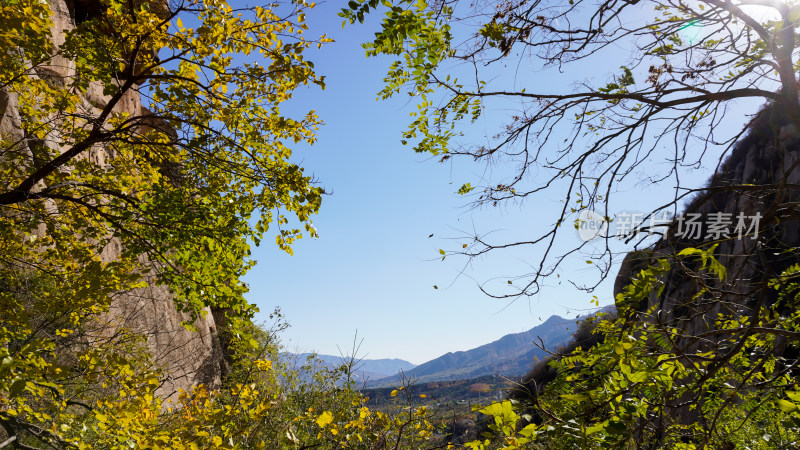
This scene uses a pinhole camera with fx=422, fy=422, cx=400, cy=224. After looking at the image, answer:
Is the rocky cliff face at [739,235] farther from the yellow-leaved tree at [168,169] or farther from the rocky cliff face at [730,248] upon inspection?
the yellow-leaved tree at [168,169]

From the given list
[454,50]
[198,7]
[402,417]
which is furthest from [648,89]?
[198,7]

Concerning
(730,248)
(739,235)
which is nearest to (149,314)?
(730,248)

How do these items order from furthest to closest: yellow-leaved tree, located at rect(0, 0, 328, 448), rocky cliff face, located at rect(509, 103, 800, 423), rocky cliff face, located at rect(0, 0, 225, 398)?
rocky cliff face, located at rect(0, 0, 225, 398) → yellow-leaved tree, located at rect(0, 0, 328, 448) → rocky cliff face, located at rect(509, 103, 800, 423)

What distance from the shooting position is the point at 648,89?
10.4ft

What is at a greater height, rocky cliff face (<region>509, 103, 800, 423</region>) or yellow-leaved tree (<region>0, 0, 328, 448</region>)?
yellow-leaved tree (<region>0, 0, 328, 448</region>)

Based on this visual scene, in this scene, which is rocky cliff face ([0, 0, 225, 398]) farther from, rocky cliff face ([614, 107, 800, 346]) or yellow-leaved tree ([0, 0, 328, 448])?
rocky cliff face ([614, 107, 800, 346])

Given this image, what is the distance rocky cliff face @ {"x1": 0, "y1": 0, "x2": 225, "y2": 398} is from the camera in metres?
9.79

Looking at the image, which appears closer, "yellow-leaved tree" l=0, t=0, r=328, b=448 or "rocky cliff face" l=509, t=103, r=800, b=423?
"rocky cliff face" l=509, t=103, r=800, b=423

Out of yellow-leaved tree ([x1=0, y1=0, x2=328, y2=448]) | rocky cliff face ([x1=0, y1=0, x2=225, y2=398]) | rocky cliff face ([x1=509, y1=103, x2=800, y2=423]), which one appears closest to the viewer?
rocky cliff face ([x1=509, y1=103, x2=800, y2=423])

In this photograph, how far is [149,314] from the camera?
12.7m

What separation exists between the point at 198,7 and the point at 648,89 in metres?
4.81

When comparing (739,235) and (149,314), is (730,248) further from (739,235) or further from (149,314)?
(149,314)

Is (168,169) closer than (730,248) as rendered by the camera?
No

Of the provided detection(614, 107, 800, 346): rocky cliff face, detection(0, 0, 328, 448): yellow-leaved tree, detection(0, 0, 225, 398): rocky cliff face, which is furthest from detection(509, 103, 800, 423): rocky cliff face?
detection(0, 0, 225, 398): rocky cliff face
